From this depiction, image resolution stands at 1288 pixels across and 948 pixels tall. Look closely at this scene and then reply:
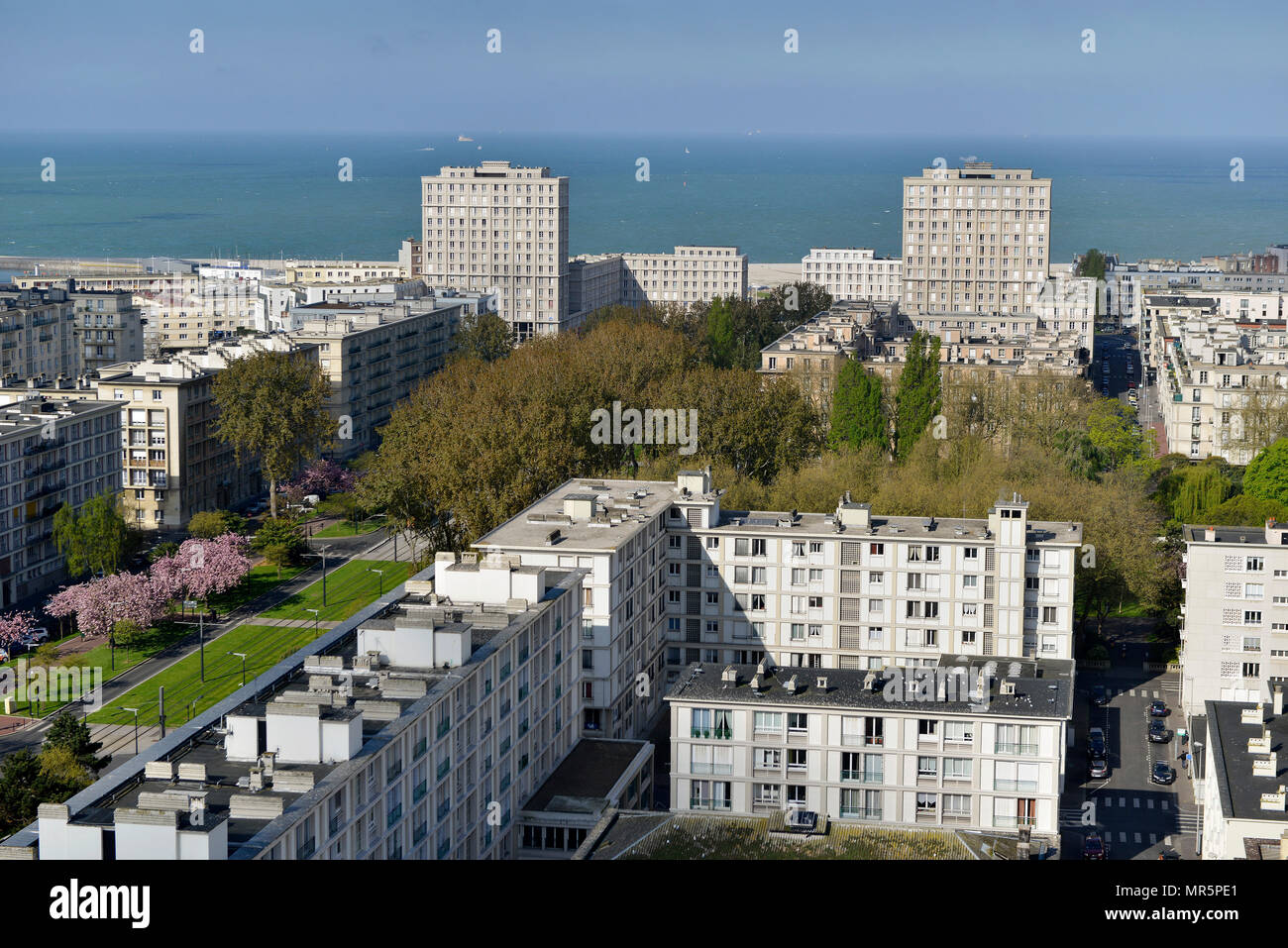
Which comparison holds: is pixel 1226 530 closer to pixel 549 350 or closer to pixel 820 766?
pixel 820 766

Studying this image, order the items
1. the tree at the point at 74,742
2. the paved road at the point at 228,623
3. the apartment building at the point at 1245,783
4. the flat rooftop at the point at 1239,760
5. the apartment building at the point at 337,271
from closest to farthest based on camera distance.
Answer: the apartment building at the point at 1245,783, the flat rooftop at the point at 1239,760, the tree at the point at 74,742, the paved road at the point at 228,623, the apartment building at the point at 337,271

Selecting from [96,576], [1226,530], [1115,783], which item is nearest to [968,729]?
[1115,783]

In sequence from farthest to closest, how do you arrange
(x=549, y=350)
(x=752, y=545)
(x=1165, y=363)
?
1. (x=1165, y=363)
2. (x=549, y=350)
3. (x=752, y=545)

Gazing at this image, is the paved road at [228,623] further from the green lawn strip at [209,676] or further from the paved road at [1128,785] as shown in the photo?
the paved road at [1128,785]

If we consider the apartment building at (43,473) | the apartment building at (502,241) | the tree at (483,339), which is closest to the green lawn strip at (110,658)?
the apartment building at (43,473)

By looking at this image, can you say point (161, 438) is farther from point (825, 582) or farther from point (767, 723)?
point (767, 723)

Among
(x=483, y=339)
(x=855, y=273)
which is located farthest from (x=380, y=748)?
(x=855, y=273)
